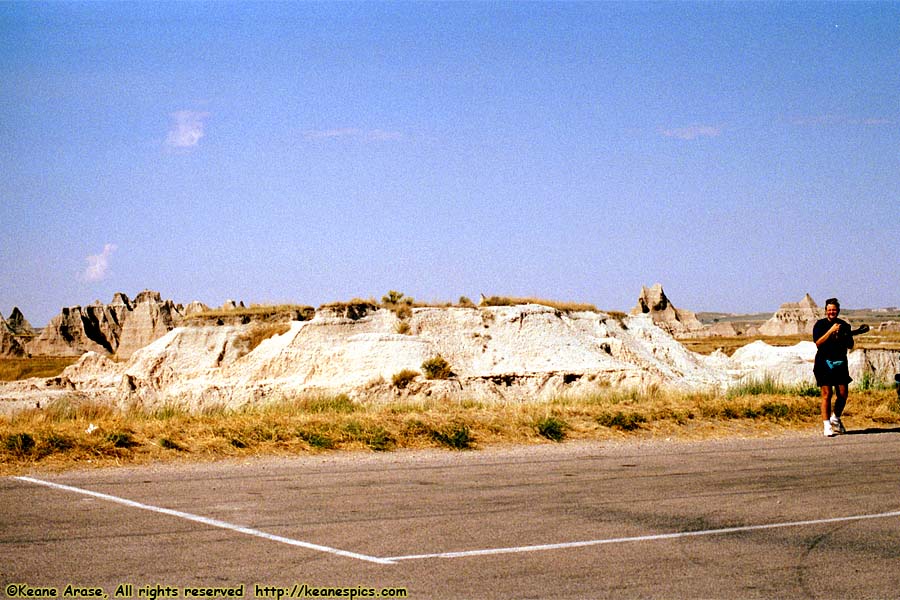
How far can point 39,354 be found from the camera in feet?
348

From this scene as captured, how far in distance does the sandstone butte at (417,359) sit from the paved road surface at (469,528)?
2071 centimetres

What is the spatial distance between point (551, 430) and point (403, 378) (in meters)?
19.0

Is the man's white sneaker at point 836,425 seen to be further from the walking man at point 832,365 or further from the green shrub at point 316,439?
the green shrub at point 316,439

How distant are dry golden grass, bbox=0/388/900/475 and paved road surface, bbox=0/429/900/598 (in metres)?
1.05

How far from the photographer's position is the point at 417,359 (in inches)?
1348

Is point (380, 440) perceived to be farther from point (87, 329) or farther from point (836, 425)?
point (87, 329)

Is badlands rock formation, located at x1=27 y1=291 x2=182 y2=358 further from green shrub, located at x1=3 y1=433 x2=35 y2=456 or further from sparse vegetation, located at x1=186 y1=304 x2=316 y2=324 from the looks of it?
green shrub, located at x1=3 y1=433 x2=35 y2=456

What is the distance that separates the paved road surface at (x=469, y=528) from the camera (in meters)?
5.71

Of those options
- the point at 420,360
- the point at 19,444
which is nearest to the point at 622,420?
the point at 19,444

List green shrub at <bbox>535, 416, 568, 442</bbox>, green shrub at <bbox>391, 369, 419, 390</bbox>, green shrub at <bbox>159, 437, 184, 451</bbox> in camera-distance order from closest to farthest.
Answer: green shrub at <bbox>159, 437, 184, 451</bbox> → green shrub at <bbox>535, 416, 568, 442</bbox> → green shrub at <bbox>391, 369, 419, 390</bbox>

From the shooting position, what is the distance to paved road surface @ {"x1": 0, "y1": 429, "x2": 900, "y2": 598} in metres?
5.71

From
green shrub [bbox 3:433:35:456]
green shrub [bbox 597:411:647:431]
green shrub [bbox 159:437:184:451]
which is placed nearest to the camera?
green shrub [bbox 3:433:35:456]

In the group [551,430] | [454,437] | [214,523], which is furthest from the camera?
[551,430]

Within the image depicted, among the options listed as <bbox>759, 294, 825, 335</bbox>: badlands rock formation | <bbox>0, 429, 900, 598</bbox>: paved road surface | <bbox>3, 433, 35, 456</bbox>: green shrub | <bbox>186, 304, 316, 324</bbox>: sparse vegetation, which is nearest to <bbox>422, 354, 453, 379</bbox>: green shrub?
<bbox>186, 304, 316, 324</bbox>: sparse vegetation
